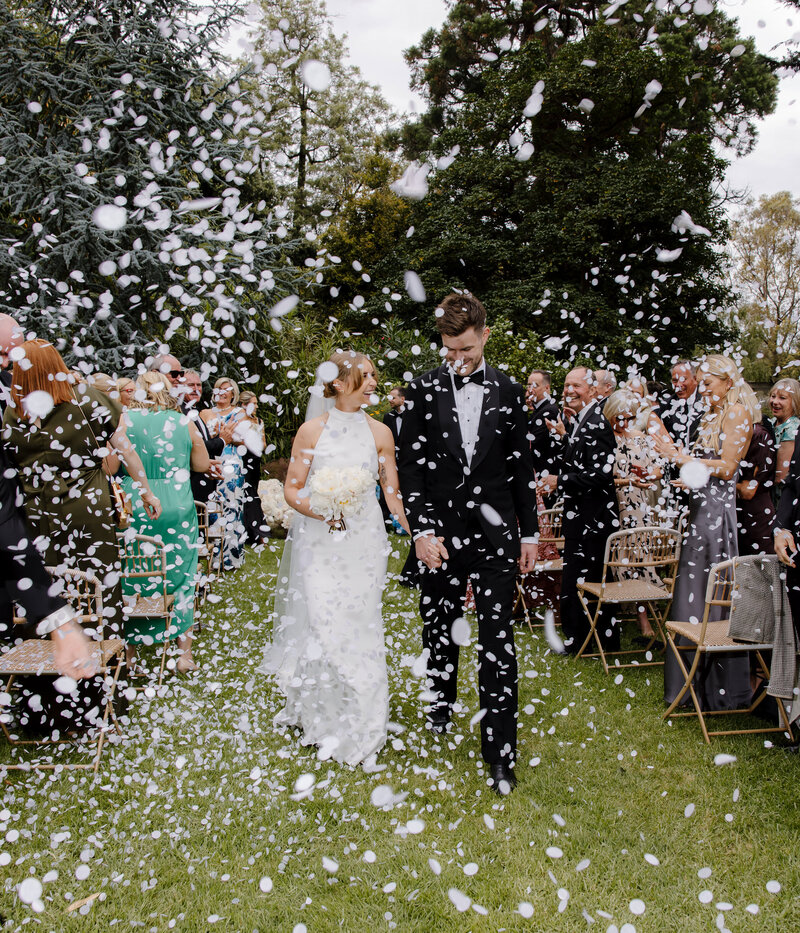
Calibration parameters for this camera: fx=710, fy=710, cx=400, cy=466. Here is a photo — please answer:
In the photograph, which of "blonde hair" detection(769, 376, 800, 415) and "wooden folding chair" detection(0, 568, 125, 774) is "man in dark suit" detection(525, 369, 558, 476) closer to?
"blonde hair" detection(769, 376, 800, 415)

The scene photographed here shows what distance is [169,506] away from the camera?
16.4 ft

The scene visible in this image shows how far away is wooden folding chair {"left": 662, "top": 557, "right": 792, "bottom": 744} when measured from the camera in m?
3.80

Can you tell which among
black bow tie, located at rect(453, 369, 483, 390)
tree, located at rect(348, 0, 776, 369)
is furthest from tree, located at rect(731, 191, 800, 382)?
black bow tie, located at rect(453, 369, 483, 390)

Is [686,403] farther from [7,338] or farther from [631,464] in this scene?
[7,338]

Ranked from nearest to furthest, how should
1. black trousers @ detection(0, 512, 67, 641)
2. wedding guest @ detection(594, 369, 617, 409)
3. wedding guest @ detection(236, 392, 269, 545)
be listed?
black trousers @ detection(0, 512, 67, 641), wedding guest @ detection(594, 369, 617, 409), wedding guest @ detection(236, 392, 269, 545)

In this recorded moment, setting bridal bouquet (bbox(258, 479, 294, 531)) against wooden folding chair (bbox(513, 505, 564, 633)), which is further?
bridal bouquet (bbox(258, 479, 294, 531))

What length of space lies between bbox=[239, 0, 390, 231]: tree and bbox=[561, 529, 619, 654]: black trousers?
17128 millimetres

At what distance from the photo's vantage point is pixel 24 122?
11391 millimetres

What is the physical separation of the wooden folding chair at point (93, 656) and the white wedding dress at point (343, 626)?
0.93 metres

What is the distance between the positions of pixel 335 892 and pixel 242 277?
1203 cm

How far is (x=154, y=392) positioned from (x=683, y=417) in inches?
182

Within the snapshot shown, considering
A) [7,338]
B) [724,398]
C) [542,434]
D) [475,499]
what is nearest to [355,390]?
[475,499]

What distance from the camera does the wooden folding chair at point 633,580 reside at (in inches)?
193

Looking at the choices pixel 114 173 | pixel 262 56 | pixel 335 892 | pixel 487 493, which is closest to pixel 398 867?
pixel 335 892
